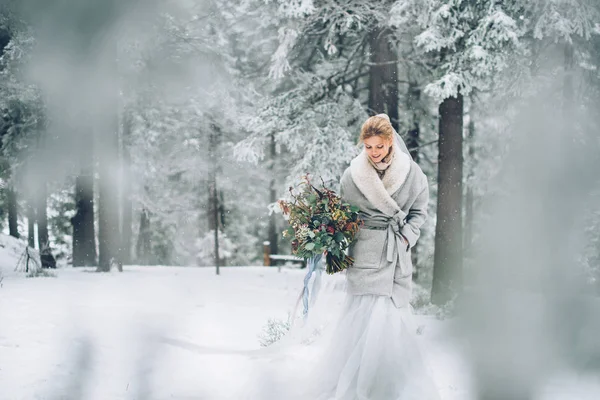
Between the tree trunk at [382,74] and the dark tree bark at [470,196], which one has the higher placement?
the tree trunk at [382,74]

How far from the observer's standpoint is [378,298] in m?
4.71

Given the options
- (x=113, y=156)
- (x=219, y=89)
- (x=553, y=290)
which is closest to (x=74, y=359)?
(x=553, y=290)

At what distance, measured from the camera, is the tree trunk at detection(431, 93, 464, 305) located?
33.9 ft

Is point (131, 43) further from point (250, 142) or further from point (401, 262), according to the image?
point (401, 262)

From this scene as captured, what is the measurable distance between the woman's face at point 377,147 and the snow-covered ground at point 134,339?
1.67m

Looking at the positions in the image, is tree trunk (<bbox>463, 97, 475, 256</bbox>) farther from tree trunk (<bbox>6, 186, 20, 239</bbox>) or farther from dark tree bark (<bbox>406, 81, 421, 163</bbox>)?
tree trunk (<bbox>6, 186, 20, 239</bbox>)

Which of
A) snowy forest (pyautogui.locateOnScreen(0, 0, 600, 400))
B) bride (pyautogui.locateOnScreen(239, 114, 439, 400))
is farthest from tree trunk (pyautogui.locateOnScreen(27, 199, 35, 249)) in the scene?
bride (pyautogui.locateOnScreen(239, 114, 439, 400))

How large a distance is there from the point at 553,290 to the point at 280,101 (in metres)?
6.65

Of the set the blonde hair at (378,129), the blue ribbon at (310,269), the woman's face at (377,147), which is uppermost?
the blonde hair at (378,129)

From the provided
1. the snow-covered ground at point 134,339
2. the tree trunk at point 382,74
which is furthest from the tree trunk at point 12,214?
the tree trunk at point 382,74

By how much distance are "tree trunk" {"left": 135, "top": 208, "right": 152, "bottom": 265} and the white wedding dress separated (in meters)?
18.8

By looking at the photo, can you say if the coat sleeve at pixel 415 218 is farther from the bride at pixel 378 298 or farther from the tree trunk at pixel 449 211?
the tree trunk at pixel 449 211

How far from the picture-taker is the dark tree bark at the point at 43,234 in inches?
550

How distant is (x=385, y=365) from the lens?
15.0 ft
